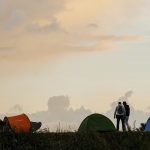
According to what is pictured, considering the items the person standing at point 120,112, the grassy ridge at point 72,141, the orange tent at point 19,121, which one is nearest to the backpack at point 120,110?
the person standing at point 120,112

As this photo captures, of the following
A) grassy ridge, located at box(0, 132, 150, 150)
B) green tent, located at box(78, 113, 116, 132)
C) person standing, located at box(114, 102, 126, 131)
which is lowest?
grassy ridge, located at box(0, 132, 150, 150)

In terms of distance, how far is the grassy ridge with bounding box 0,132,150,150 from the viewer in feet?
110

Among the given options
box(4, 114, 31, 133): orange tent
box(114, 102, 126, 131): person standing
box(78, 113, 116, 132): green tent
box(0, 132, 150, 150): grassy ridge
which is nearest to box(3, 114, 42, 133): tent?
box(4, 114, 31, 133): orange tent

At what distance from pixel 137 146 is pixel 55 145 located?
438 centimetres

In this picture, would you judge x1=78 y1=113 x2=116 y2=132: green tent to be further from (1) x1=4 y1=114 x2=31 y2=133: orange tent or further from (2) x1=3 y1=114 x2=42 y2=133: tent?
(1) x1=4 y1=114 x2=31 y2=133: orange tent

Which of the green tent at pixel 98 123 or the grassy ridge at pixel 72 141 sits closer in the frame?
the grassy ridge at pixel 72 141

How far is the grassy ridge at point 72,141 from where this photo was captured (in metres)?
33.6

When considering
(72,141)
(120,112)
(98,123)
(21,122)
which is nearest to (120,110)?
(120,112)

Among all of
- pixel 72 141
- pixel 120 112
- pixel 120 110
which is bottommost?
pixel 72 141

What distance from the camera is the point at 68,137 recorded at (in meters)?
34.7

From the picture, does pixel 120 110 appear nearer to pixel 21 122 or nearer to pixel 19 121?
pixel 21 122

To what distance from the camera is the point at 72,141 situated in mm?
34375

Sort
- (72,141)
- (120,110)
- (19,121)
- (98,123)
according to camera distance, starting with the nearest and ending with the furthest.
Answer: (72,141) < (19,121) < (98,123) < (120,110)

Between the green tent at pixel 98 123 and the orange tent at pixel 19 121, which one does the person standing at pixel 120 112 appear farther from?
the orange tent at pixel 19 121
